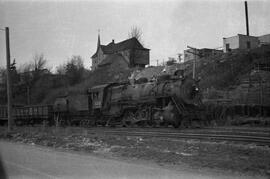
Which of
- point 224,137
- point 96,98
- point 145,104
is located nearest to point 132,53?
point 96,98

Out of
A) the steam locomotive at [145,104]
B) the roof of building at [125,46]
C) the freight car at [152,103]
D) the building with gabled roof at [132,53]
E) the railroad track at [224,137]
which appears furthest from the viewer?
the roof of building at [125,46]

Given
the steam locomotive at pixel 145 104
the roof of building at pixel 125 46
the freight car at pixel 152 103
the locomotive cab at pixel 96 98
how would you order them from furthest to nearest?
the roof of building at pixel 125 46 → the locomotive cab at pixel 96 98 → the steam locomotive at pixel 145 104 → the freight car at pixel 152 103

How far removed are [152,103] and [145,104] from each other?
2.40 ft

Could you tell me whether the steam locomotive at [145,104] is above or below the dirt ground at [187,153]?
above

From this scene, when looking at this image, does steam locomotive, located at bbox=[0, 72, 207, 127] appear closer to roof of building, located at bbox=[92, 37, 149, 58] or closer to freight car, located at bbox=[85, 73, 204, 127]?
freight car, located at bbox=[85, 73, 204, 127]

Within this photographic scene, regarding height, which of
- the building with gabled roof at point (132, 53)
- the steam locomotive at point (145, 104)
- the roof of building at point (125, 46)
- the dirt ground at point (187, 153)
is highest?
the roof of building at point (125, 46)

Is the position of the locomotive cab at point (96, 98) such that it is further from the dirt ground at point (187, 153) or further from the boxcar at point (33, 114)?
the dirt ground at point (187, 153)

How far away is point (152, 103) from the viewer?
940 inches

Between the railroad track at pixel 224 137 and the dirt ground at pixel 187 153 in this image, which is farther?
the railroad track at pixel 224 137

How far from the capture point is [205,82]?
134 ft

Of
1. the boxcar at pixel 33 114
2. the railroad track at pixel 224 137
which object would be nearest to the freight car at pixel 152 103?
the railroad track at pixel 224 137

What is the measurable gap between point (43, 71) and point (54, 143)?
2672 inches

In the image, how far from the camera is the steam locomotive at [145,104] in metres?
22.5

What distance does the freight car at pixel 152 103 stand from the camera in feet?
73.4
